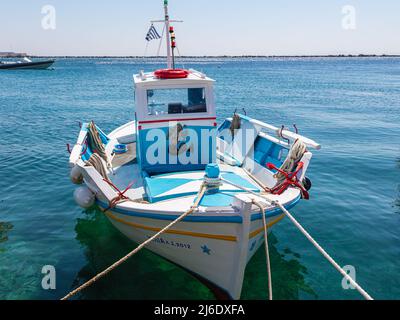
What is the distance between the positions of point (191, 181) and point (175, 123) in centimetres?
193

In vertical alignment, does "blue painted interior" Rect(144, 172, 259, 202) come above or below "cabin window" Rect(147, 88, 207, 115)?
below

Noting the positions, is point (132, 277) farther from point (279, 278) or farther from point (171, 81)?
point (171, 81)

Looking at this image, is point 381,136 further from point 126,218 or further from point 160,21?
point 126,218

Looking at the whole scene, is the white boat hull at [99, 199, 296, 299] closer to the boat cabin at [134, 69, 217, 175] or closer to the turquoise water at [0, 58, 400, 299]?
the turquoise water at [0, 58, 400, 299]

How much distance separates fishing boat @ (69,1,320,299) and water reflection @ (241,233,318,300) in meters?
0.92

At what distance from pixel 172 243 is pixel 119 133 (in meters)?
8.04

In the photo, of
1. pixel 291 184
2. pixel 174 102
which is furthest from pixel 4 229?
pixel 291 184

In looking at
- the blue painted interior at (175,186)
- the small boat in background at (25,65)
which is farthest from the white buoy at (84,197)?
the small boat in background at (25,65)

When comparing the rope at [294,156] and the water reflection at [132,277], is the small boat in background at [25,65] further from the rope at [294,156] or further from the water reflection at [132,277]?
the rope at [294,156]

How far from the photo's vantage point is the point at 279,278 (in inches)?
347

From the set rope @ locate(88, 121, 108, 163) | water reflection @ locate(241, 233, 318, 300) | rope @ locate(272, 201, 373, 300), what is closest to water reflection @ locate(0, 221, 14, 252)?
rope @ locate(88, 121, 108, 163)

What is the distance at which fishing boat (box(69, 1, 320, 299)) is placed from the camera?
6.88m

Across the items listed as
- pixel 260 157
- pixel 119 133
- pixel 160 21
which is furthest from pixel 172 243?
pixel 119 133

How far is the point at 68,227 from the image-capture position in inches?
448
